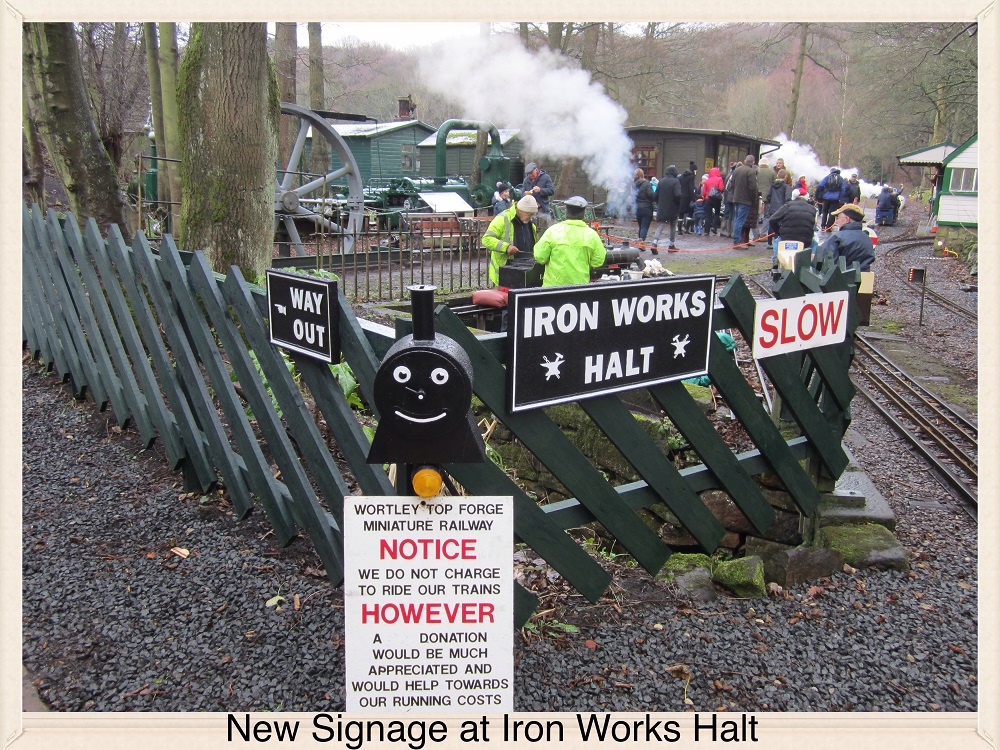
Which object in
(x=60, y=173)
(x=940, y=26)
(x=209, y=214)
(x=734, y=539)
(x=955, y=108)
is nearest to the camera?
(x=734, y=539)

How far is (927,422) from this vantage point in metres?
6.80

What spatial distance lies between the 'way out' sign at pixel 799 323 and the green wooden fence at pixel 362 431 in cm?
6

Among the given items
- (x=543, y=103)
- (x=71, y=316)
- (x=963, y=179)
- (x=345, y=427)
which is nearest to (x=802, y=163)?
(x=543, y=103)

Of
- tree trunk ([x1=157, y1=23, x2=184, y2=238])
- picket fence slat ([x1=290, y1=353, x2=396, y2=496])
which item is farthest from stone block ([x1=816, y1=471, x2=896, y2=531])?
tree trunk ([x1=157, y1=23, x2=184, y2=238])

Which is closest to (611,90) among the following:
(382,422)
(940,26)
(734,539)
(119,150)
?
(940,26)

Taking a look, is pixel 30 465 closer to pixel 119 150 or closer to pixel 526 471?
pixel 526 471

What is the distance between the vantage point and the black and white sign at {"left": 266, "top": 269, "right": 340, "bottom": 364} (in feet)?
9.77

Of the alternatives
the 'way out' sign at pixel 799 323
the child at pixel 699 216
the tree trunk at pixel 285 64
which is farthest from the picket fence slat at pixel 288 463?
the child at pixel 699 216

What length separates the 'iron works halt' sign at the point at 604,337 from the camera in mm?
2814

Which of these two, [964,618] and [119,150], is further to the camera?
[119,150]

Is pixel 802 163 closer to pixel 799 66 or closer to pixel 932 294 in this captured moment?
pixel 799 66

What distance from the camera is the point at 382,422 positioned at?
6.90 feet

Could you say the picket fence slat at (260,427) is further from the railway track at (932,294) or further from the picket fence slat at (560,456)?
the railway track at (932,294)

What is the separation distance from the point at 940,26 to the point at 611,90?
19097 mm
